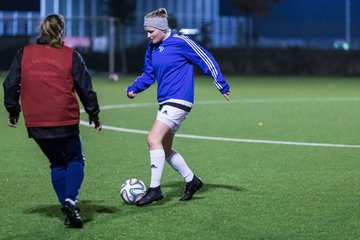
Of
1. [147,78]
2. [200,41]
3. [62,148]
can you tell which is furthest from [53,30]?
[200,41]

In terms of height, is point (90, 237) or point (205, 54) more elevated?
point (205, 54)

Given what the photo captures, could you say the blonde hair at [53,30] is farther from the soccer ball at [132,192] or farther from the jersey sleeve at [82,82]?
the soccer ball at [132,192]

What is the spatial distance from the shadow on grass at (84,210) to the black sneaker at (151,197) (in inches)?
10.6

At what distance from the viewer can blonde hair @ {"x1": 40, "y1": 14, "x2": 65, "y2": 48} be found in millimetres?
7496

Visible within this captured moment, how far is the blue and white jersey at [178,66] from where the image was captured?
8.85 m

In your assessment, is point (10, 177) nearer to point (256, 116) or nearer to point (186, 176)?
point (186, 176)

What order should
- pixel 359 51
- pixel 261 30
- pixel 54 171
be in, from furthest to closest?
pixel 261 30 → pixel 359 51 → pixel 54 171

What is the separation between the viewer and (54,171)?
25.9 feet

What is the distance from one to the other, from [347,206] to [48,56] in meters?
2.86

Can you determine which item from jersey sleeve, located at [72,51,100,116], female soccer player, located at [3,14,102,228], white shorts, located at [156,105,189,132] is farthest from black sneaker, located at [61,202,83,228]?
white shorts, located at [156,105,189,132]

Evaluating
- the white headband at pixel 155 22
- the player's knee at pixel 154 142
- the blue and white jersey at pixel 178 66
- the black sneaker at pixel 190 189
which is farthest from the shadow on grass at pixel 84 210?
the white headband at pixel 155 22

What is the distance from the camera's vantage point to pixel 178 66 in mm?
8875

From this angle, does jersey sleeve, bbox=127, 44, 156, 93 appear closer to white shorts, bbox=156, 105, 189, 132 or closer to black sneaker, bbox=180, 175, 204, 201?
white shorts, bbox=156, 105, 189, 132

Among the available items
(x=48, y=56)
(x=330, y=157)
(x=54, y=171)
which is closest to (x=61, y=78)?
(x=48, y=56)
